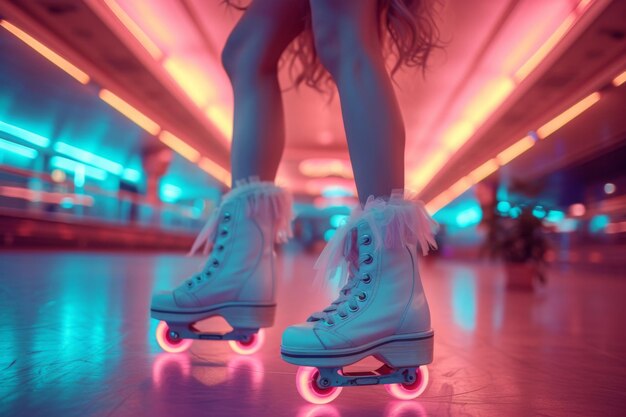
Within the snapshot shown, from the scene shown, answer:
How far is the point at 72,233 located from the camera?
7984mm

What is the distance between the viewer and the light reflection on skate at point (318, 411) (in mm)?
566

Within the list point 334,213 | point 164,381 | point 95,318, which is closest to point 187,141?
point 95,318

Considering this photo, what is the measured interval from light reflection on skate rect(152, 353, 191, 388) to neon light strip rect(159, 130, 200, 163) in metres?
8.79

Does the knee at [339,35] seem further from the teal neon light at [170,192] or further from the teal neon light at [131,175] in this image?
the teal neon light at [170,192]

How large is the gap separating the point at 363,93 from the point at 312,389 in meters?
0.50

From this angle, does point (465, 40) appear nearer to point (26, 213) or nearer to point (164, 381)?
point (164, 381)

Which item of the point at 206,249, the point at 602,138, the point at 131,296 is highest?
the point at 602,138

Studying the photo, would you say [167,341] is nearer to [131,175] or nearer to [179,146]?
[179,146]

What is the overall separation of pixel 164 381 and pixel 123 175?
1560 centimetres

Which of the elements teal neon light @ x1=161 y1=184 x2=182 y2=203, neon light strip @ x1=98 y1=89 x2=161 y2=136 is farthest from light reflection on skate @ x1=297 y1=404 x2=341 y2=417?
teal neon light @ x1=161 y1=184 x2=182 y2=203

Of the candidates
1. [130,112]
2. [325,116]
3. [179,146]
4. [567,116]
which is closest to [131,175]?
[179,146]

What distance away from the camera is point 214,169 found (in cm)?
1379

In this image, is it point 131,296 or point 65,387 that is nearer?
point 65,387

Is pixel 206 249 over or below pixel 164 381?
over
